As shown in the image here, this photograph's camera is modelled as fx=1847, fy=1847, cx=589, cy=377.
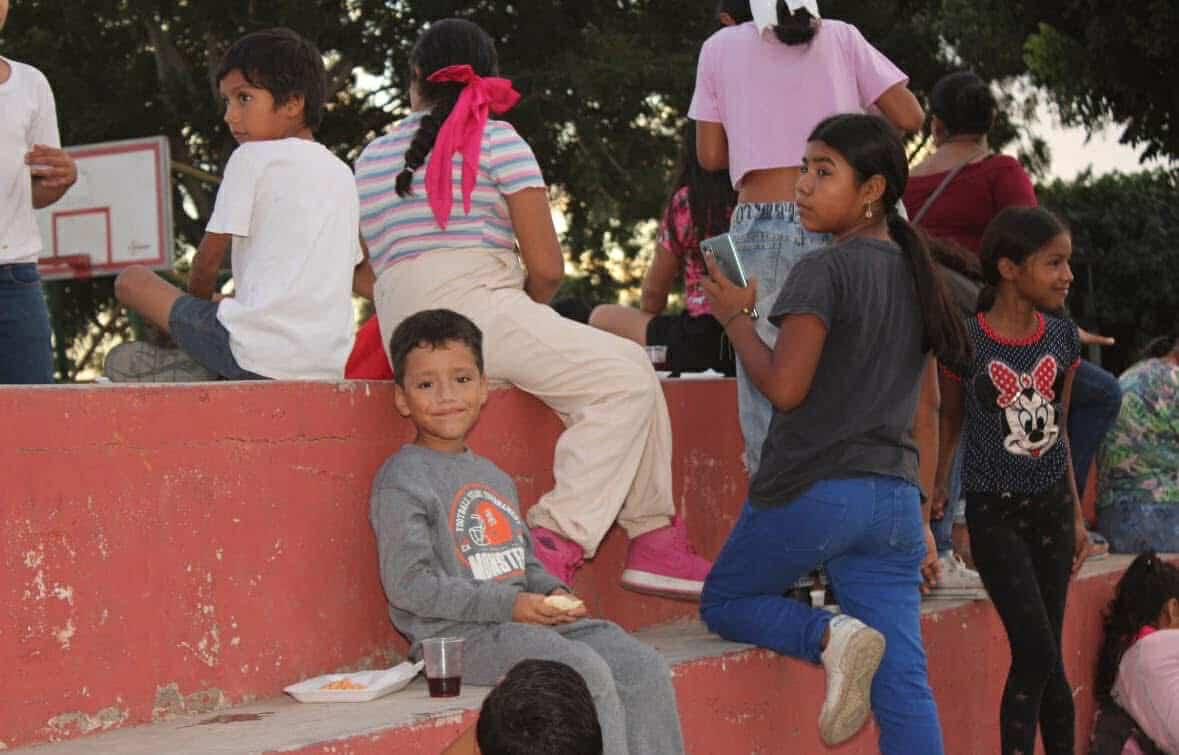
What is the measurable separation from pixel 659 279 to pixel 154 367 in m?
1.97

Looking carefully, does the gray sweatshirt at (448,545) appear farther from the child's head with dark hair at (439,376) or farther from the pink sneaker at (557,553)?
the pink sneaker at (557,553)

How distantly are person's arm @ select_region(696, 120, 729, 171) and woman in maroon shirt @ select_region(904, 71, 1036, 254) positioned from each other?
3.74 feet

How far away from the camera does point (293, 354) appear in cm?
472

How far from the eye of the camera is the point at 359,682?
13.8 feet

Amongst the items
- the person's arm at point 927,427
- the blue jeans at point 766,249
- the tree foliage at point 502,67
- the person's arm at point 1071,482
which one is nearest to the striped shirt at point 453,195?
the blue jeans at point 766,249

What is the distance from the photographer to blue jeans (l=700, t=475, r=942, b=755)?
14.7 ft

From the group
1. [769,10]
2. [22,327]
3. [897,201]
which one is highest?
[769,10]

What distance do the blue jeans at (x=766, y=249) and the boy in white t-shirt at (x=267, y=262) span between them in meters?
1.16

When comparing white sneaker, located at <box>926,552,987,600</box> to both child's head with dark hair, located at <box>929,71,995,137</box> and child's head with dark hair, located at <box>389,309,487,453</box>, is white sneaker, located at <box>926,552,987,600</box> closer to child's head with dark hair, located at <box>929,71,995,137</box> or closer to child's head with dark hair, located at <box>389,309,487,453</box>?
child's head with dark hair, located at <box>929,71,995,137</box>

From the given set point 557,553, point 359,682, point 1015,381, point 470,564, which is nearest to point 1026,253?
point 1015,381

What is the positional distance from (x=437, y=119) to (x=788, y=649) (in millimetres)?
1699

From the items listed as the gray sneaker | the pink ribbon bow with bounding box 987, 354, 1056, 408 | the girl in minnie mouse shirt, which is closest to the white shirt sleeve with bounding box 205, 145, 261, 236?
the gray sneaker

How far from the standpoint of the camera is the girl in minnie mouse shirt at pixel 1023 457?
207 inches

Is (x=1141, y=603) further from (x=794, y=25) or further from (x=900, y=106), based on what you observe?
(x=794, y=25)
